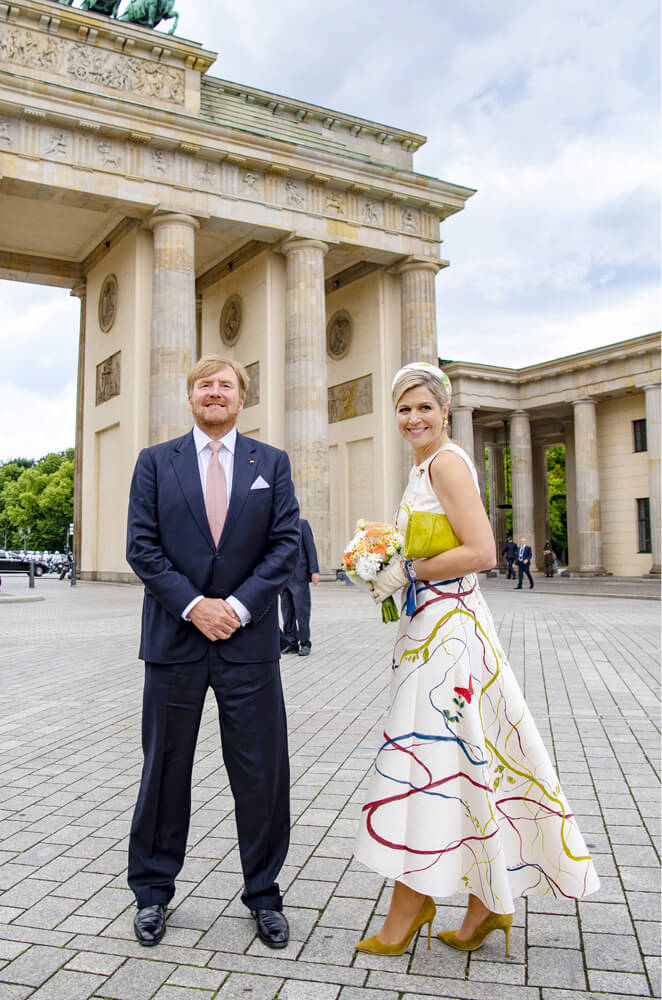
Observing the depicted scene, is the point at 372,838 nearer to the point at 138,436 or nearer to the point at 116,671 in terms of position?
the point at 116,671

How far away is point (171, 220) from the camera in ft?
88.5

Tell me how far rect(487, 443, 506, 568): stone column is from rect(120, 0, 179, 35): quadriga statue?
27.3 metres

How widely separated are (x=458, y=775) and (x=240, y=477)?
4.53ft

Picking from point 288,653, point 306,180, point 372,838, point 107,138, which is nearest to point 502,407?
point 306,180

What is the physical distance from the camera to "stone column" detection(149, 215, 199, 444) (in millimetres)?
26609

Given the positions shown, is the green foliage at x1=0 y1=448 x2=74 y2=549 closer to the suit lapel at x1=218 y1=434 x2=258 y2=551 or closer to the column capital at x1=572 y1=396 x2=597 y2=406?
the column capital at x1=572 y1=396 x2=597 y2=406

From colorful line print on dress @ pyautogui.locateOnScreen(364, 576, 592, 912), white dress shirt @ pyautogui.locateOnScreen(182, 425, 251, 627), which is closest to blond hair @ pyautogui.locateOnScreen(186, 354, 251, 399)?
white dress shirt @ pyautogui.locateOnScreen(182, 425, 251, 627)

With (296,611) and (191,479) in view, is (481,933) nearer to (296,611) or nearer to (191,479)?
(191,479)

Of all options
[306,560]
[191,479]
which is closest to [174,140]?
[306,560]

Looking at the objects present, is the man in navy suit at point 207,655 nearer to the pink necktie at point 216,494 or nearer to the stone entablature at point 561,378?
the pink necktie at point 216,494

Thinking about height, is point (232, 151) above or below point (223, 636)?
above

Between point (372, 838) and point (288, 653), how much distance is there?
819 centimetres

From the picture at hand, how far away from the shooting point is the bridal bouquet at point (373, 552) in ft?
10.0

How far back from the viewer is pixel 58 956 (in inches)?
115
